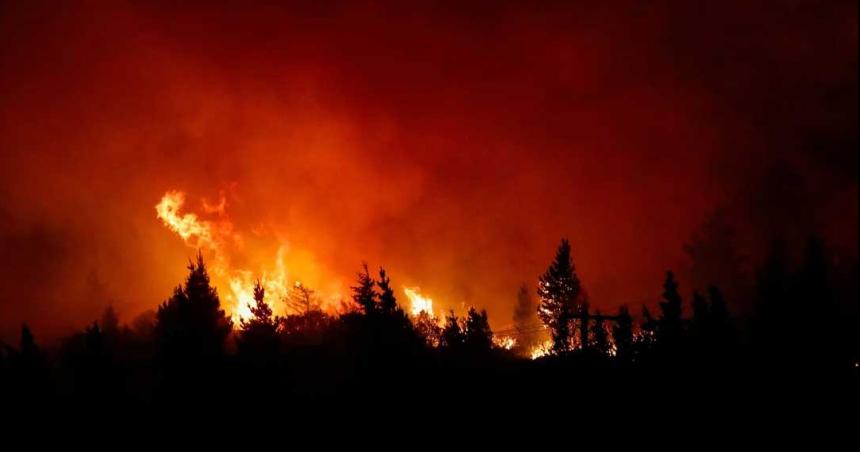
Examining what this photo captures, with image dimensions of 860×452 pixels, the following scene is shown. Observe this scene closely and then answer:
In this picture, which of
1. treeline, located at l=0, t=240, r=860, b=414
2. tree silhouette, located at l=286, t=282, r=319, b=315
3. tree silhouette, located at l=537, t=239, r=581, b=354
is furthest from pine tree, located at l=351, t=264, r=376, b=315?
tree silhouette, located at l=286, t=282, r=319, b=315

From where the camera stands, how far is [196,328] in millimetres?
27062

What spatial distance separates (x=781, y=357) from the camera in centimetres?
3081

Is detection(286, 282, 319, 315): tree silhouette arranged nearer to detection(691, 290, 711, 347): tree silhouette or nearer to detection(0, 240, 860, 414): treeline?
detection(0, 240, 860, 414): treeline

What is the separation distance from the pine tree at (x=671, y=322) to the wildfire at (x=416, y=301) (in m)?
47.8

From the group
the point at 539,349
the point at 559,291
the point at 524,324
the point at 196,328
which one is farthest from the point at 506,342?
the point at 196,328

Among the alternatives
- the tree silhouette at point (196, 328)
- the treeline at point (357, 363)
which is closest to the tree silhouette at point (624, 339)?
the treeline at point (357, 363)

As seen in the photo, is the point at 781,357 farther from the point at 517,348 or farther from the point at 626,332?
the point at 517,348

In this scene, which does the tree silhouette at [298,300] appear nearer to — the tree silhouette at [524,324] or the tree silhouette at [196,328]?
the tree silhouette at [524,324]

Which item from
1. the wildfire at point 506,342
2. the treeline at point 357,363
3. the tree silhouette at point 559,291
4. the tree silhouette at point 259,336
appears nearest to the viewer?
the treeline at point 357,363

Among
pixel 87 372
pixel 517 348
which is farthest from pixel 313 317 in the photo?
pixel 87 372

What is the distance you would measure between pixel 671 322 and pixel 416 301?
182 feet

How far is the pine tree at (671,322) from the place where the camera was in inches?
1254

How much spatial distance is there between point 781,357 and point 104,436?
33.2 meters

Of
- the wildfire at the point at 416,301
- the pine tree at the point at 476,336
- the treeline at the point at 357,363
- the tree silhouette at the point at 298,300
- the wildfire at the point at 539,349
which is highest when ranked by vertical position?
the wildfire at the point at 416,301
